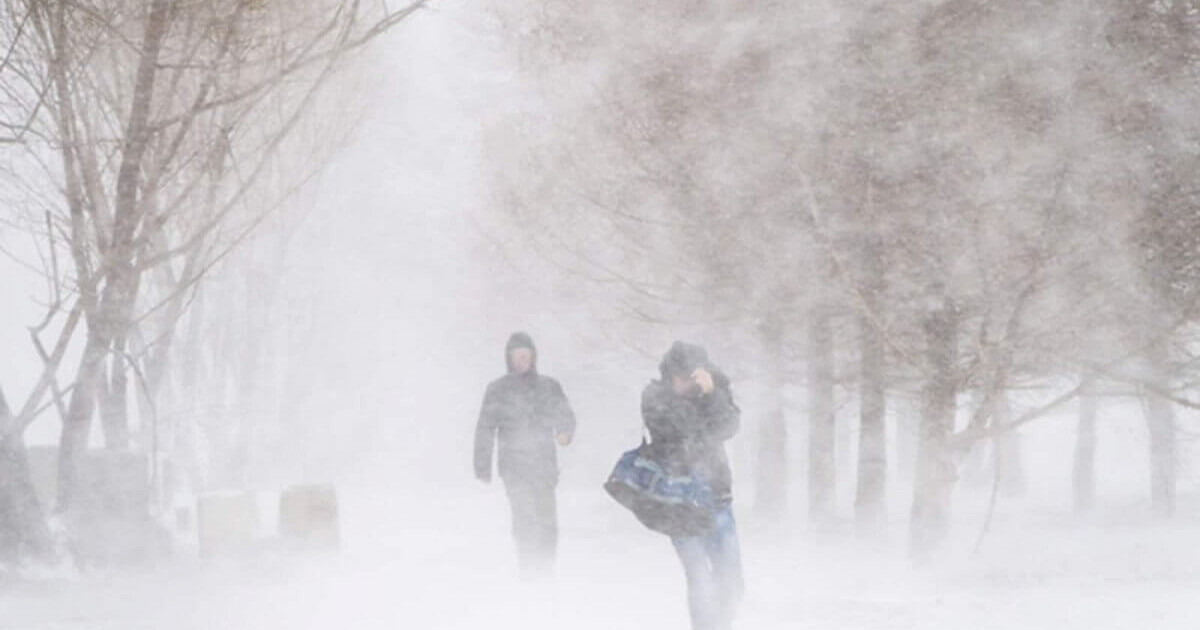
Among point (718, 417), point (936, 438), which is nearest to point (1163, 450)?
point (936, 438)

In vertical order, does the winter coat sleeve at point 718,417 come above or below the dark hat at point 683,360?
below

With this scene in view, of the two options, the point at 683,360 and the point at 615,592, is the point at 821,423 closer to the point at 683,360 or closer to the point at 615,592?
the point at 615,592

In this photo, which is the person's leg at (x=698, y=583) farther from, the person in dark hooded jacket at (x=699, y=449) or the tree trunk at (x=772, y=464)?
the tree trunk at (x=772, y=464)

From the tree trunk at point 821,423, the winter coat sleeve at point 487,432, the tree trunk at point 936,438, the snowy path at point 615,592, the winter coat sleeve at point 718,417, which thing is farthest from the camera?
the tree trunk at point 821,423

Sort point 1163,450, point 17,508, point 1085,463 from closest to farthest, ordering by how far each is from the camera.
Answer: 1. point 17,508
2. point 1163,450
3. point 1085,463

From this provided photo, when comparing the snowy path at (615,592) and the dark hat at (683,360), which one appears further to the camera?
the snowy path at (615,592)

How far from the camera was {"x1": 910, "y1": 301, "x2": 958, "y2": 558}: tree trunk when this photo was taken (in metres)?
12.1

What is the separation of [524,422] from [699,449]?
11.2ft

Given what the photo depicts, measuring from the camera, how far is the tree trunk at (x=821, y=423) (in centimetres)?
1552

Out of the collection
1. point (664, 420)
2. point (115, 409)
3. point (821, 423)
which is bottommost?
point (821, 423)

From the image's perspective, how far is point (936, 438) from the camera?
41.0 ft

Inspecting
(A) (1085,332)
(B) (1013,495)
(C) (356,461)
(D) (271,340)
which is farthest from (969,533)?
(C) (356,461)

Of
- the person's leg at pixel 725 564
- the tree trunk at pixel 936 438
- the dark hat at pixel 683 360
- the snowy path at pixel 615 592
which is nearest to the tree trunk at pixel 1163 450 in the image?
the snowy path at pixel 615 592

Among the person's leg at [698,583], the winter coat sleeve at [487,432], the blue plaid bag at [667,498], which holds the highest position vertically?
the winter coat sleeve at [487,432]
